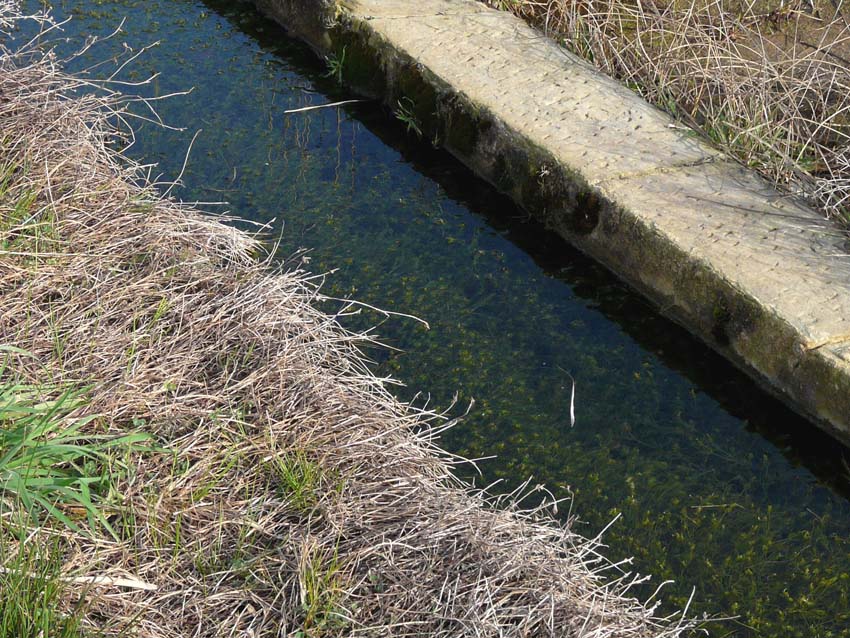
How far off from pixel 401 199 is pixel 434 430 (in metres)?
1.50

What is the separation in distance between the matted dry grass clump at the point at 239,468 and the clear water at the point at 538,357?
7.0 inches

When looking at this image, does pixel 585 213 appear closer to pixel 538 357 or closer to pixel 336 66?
pixel 538 357

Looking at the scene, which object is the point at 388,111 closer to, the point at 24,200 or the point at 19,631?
the point at 24,200

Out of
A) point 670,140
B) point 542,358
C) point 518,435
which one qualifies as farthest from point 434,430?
point 670,140

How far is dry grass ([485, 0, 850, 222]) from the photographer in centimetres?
402

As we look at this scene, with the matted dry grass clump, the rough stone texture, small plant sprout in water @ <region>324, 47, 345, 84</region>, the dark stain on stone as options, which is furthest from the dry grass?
the matted dry grass clump

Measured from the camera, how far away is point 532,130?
410 centimetres

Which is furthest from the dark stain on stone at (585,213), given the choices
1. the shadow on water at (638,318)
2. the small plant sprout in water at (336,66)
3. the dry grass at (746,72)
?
the small plant sprout in water at (336,66)

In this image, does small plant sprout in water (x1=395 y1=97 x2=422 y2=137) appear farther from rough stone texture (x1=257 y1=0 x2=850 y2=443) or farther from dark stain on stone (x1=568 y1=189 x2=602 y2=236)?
dark stain on stone (x1=568 y1=189 x2=602 y2=236)

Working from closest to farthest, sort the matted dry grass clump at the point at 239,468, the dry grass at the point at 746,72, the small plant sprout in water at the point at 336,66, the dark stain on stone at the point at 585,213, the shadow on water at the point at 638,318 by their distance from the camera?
1. the matted dry grass clump at the point at 239,468
2. the shadow on water at the point at 638,318
3. the dark stain on stone at the point at 585,213
4. the dry grass at the point at 746,72
5. the small plant sprout in water at the point at 336,66

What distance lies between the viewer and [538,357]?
346 cm

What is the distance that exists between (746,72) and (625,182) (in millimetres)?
1226

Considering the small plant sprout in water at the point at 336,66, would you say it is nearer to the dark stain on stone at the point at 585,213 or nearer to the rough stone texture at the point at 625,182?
the rough stone texture at the point at 625,182

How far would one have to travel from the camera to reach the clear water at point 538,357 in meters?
2.85
